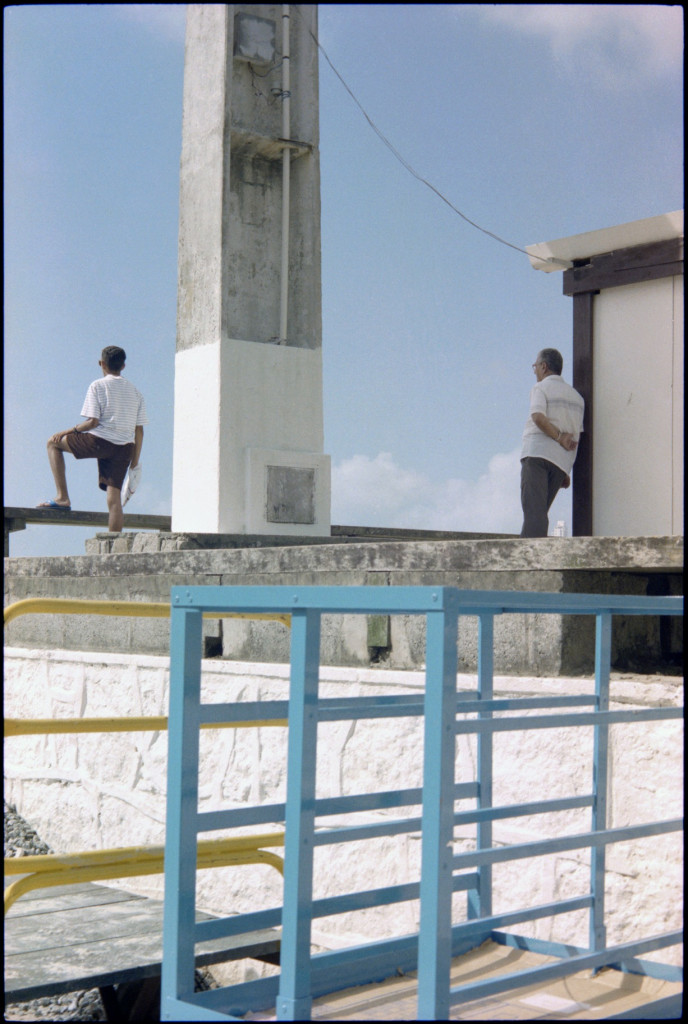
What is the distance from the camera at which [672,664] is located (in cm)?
418

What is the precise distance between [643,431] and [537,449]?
70 centimetres

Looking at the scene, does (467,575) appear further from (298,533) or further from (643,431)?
(298,533)

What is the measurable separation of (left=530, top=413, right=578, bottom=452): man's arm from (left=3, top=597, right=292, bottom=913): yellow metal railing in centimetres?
350

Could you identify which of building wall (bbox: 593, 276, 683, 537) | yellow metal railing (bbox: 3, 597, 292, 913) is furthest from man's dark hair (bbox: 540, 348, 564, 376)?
yellow metal railing (bbox: 3, 597, 292, 913)

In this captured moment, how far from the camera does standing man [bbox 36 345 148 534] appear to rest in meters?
8.38

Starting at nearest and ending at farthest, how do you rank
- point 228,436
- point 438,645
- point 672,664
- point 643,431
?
point 438,645, point 672,664, point 643,431, point 228,436

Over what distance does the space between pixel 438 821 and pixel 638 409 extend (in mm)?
4820

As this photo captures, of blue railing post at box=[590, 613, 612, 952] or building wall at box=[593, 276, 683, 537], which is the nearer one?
blue railing post at box=[590, 613, 612, 952]

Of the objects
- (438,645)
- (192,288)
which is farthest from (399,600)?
(192,288)

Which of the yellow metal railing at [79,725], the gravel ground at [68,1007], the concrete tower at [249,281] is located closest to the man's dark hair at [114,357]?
the concrete tower at [249,281]

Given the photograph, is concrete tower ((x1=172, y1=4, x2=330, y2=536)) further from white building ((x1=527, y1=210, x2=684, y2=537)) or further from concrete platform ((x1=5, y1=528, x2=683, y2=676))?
white building ((x1=527, y1=210, x2=684, y2=537))

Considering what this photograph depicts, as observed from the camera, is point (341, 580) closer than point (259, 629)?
Yes

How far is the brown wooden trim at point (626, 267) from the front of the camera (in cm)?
644

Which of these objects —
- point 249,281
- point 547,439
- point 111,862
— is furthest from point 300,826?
point 249,281
